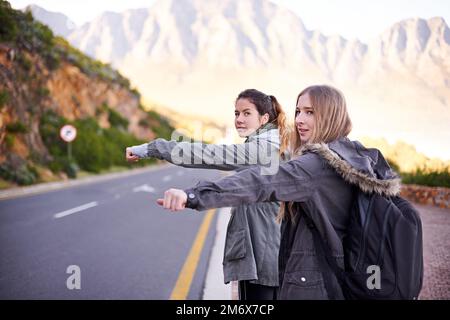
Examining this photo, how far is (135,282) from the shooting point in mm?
5324

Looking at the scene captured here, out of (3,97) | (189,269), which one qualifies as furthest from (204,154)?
(189,269)

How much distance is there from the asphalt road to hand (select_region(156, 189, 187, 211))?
779 millimetres

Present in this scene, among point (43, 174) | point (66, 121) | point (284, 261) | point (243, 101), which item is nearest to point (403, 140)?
point (243, 101)

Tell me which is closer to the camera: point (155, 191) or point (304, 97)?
point (304, 97)

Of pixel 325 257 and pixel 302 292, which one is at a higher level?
pixel 325 257

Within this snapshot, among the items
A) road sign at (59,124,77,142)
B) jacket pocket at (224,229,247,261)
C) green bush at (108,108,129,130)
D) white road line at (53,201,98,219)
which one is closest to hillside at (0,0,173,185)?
green bush at (108,108,129,130)

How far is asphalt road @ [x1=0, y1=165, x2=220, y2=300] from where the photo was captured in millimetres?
5004

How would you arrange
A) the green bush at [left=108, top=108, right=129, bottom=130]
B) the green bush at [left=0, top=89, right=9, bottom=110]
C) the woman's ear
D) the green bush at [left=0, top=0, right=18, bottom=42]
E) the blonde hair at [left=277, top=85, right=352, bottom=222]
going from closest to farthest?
the blonde hair at [left=277, top=85, right=352, bottom=222]
the green bush at [left=0, top=0, right=18, bottom=42]
the green bush at [left=0, top=89, right=9, bottom=110]
the woman's ear
the green bush at [left=108, top=108, right=129, bottom=130]

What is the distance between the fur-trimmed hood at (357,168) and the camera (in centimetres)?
169

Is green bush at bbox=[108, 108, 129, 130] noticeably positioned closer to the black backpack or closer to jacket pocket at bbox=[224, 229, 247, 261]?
jacket pocket at bbox=[224, 229, 247, 261]

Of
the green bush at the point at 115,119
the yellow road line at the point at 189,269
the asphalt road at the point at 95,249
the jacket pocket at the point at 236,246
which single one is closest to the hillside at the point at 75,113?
the green bush at the point at 115,119

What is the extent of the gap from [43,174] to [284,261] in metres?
17.9

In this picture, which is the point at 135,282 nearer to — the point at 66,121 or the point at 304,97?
the point at 304,97
